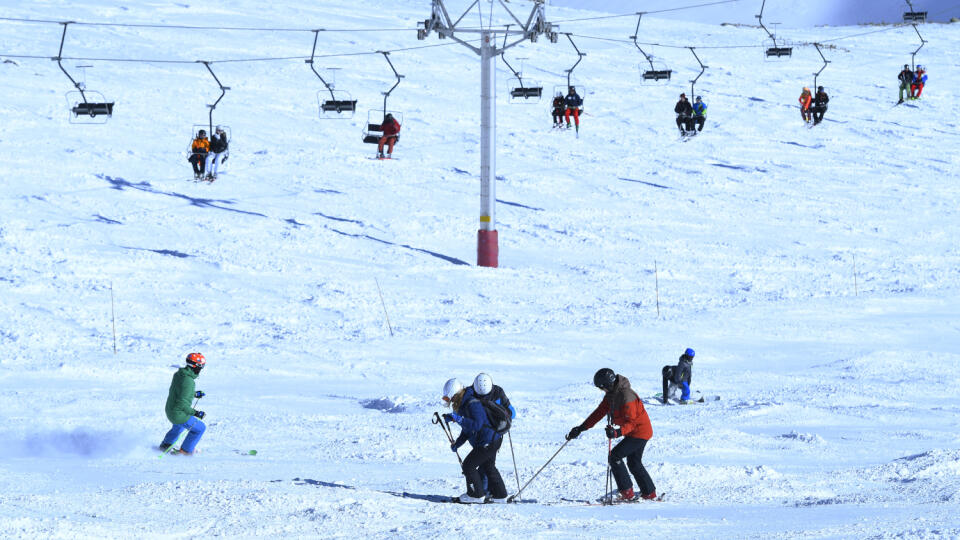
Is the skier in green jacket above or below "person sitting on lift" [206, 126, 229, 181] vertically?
below

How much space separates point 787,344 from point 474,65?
34495 mm

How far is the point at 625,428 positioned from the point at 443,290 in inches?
602

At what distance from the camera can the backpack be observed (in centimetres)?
915

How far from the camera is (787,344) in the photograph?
19172mm

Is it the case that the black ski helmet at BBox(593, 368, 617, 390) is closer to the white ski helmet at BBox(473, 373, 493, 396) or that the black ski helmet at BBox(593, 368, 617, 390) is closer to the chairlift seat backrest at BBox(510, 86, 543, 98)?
the white ski helmet at BBox(473, 373, 493, 396)

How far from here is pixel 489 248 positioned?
86.4 feet

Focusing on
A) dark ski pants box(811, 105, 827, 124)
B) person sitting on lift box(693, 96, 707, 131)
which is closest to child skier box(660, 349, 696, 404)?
person sitting on lift box(693, 96, 707, 131)

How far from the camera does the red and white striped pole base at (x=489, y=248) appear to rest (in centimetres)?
2633

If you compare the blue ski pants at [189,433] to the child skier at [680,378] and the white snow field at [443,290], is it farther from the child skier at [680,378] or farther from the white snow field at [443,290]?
the child skier at [680,378]

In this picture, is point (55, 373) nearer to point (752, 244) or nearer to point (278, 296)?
point (278, 296)

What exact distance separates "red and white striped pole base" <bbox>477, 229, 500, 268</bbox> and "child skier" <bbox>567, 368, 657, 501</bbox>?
16946mm

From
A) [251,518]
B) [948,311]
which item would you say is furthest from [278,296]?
[251,518]

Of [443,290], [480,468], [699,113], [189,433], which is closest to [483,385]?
[480,468]

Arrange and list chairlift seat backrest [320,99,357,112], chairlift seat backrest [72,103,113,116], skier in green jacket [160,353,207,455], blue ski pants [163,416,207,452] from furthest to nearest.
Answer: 1. chairlift seat backrest [320,99,357,112]
2. chairlift seat backrest [72,103,113,116]
3. blue ski pants [163,416,207,452]
4. skier in green jacket [160,353,207,455]
